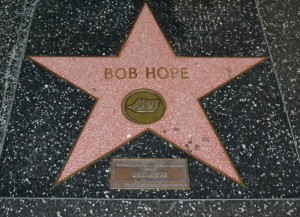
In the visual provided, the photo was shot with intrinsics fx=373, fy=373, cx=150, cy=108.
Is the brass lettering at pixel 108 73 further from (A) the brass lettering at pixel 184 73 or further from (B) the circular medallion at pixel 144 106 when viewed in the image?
(A) the brass lettering at pixel 184 73

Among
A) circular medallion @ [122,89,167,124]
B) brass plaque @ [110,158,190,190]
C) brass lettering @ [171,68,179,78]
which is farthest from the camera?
brass lettering @ [171,68,179,78]

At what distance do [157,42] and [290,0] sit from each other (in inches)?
27.4

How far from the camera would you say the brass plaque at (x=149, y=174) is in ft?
4.04

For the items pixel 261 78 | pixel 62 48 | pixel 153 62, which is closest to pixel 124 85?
pixel 153 62

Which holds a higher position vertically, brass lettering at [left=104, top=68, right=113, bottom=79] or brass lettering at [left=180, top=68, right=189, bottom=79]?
brass lettering at [left=104, top=68, right=113, bottom=79]

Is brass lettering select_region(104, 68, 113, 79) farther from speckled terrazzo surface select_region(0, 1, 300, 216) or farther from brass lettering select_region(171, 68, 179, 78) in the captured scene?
brass lettering select_region(171, 68, 179, 78)

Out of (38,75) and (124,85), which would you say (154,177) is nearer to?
(124,85)

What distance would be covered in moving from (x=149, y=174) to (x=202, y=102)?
351 mm

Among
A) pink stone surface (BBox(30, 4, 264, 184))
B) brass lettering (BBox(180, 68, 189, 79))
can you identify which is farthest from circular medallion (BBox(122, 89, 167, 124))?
brass lettering (BBox(180, 68, 189, 79))

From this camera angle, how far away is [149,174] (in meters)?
1.25

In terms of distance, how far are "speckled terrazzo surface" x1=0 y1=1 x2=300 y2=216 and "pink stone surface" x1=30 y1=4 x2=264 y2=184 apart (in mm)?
→ 31

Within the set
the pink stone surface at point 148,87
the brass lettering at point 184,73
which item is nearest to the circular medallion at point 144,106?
the pink stone surface at point 148,87

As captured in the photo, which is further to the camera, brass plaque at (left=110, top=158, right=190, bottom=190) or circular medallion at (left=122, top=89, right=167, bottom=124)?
circular medallion at (left=122, top=89, right=167, bottom=124)

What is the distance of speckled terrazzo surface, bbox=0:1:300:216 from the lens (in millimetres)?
1233
